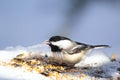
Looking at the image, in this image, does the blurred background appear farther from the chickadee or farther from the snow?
the snow

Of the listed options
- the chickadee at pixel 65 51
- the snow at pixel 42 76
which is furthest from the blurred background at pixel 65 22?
the snow at pixel 42 76

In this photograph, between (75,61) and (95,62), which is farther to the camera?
(95,62)

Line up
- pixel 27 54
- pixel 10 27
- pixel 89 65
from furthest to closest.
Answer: pixel 10 27
pixel 27 54
pixel 89 65

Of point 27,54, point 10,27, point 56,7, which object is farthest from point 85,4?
point 10,27

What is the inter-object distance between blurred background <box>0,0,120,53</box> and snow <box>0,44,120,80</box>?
32 centimetres

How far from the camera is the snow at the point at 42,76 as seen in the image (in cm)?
238

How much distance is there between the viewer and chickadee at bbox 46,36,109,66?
3.07 m

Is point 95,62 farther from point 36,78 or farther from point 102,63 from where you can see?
point 36,78

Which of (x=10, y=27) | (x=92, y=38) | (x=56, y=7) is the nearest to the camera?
(x=56, y=7)

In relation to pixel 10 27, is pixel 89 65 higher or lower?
lower

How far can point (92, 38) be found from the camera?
480 cm

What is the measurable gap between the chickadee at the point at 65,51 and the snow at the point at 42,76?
0.51 ft

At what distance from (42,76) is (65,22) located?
6.21 ft

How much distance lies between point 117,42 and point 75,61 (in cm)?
147
